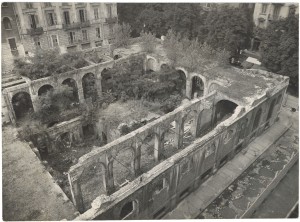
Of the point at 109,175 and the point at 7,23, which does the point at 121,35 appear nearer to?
the point at 7,23

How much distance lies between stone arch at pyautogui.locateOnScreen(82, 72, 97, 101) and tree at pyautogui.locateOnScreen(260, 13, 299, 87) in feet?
63.3

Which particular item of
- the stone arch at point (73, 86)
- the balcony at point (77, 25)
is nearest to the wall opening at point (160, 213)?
the stone arch at point (73, 86)

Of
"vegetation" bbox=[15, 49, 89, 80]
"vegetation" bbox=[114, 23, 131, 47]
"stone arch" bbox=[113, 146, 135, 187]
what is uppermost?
"vegetation" bbox=[114, 23, 131, 47]

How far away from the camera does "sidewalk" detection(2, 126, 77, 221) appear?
54.5 ft

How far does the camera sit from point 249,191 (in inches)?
851

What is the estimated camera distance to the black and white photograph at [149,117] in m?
18.0

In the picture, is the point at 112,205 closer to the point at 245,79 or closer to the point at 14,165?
the point at 14,165

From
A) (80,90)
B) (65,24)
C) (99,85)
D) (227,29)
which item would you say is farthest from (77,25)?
(227,29)

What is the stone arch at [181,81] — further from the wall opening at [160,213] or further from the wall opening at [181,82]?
the wall opening at [160,213]

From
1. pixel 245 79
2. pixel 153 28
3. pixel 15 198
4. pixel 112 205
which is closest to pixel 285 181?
pixel 245 79

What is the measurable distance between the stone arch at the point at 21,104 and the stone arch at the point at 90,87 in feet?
18.8

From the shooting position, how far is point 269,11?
37.2 metres

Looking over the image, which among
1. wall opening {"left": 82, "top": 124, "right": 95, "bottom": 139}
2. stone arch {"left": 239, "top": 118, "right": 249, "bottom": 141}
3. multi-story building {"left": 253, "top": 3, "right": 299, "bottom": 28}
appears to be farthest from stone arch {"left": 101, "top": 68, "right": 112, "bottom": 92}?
multi-story building {"left": 253, "top": 3, "right": 299, "bottom": 28}

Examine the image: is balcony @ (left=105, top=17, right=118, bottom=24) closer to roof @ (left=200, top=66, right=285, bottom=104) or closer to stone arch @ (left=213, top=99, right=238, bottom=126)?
roof @ (left=200, top=66, right=285, bottom=104)
